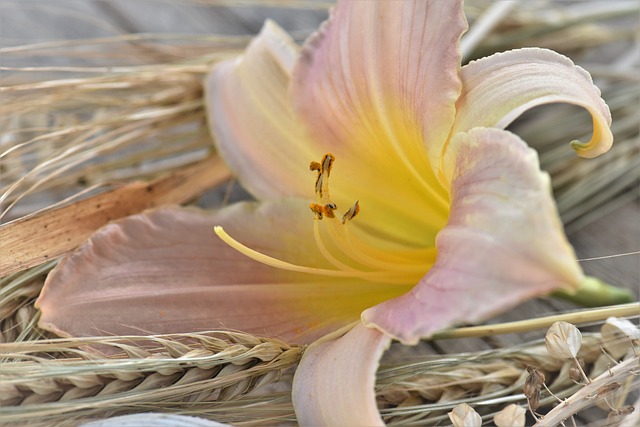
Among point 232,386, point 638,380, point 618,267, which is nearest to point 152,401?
point 232,386

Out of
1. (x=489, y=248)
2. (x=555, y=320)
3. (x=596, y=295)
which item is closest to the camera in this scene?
(x=489, y=248)

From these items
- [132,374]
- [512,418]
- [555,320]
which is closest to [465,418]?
[512,418]

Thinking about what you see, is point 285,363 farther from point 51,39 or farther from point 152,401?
point 51,39

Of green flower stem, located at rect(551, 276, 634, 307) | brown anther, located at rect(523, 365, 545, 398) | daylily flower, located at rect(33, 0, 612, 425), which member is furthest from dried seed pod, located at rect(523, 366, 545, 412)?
green flower stem, located at rect(551, 276, 634, 307)

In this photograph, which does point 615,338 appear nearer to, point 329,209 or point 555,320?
point 555,320

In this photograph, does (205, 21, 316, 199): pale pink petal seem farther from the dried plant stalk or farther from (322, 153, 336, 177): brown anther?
the dried plant stalk
